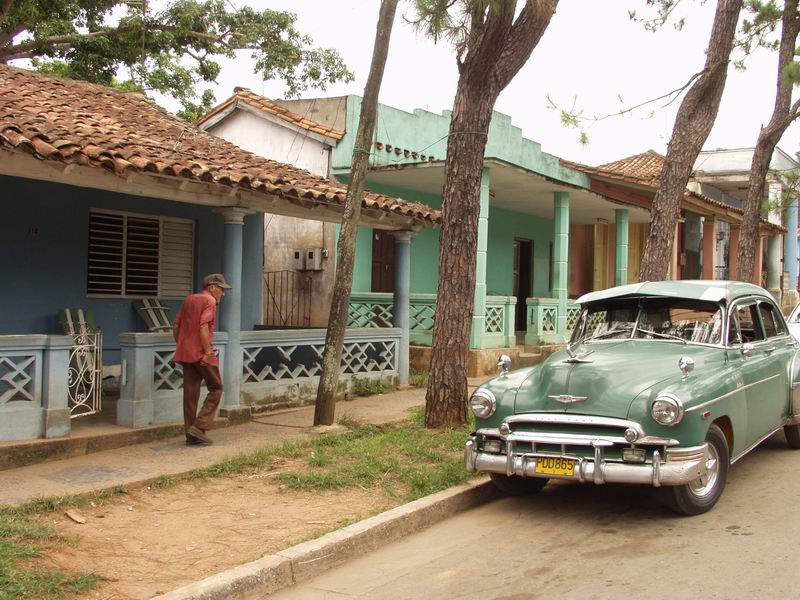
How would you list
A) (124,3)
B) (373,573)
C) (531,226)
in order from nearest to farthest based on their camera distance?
(373,573)
(124,3)
(531,226)

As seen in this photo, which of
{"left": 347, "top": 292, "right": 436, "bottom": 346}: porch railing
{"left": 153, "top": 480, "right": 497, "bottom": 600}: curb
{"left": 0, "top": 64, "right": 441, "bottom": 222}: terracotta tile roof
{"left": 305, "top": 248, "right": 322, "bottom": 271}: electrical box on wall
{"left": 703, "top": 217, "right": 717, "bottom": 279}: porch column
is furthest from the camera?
{"left": 703, "top": 217, "right": 717, "bottom": 279}: porch column

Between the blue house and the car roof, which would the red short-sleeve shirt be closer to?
the blue house

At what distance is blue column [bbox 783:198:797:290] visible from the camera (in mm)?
30094

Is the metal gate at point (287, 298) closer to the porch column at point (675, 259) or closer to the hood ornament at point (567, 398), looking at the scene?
the hood ornament at point (567, 398)

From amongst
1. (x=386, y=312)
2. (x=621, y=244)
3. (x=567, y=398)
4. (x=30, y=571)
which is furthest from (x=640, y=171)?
(x=30, y=571)

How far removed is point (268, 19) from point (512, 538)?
13465mm

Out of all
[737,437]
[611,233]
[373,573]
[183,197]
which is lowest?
[373,573]

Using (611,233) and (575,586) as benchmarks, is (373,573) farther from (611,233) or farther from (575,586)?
(611,233)

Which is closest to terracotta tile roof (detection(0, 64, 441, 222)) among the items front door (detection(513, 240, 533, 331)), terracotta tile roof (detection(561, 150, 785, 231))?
terracotta tile roof (detection(561, 150, 785, 231))

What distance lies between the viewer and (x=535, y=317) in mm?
15492

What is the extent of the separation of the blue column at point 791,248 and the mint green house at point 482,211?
14.4 meters

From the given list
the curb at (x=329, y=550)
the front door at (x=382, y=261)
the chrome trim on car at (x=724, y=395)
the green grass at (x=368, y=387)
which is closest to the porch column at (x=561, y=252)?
the front door at (x=382, y=261)

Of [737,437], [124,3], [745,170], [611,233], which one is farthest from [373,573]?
[745,170]

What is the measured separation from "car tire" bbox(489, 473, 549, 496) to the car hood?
0.73m
